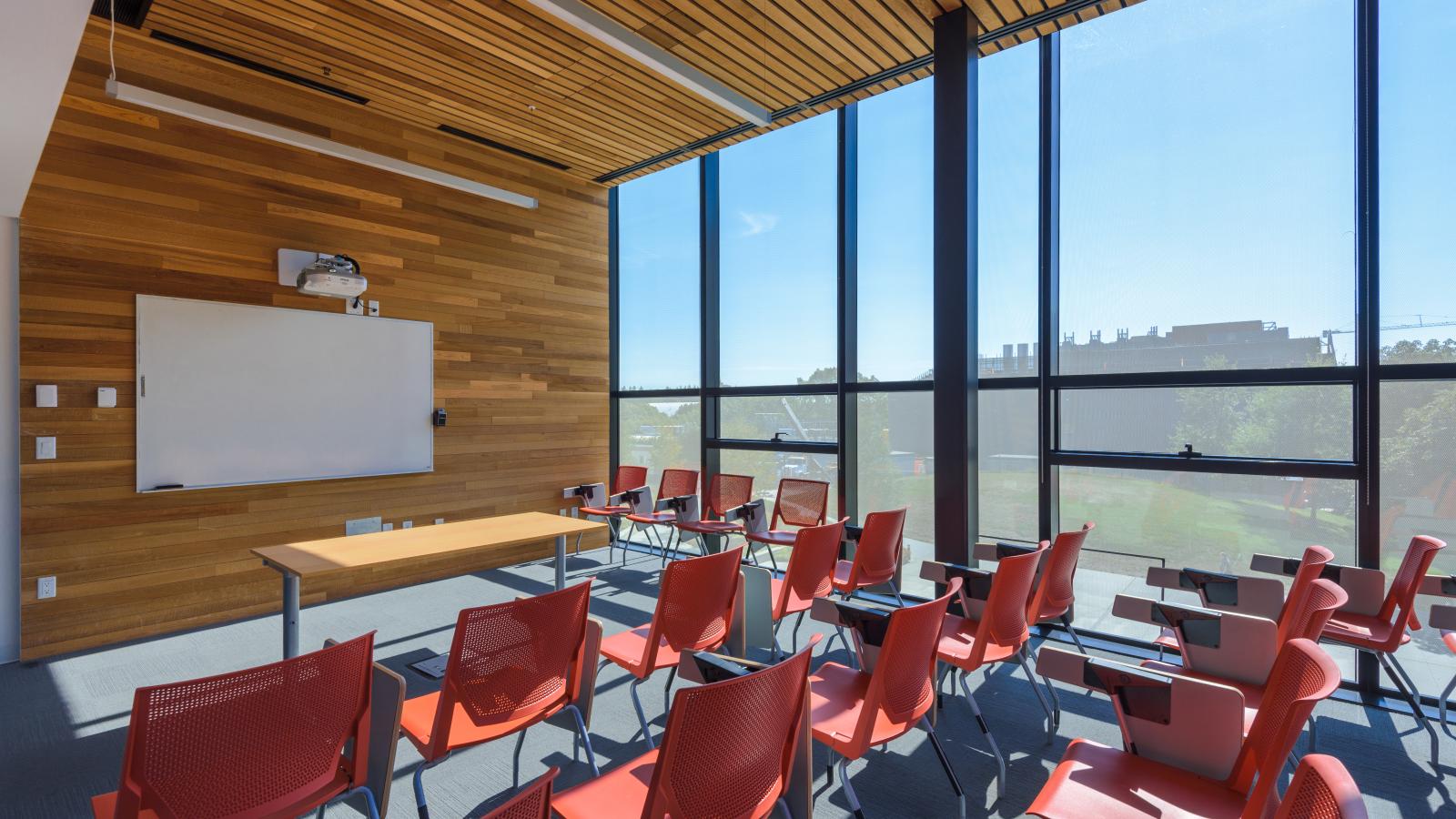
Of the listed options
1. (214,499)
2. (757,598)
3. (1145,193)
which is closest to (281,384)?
(214,499)

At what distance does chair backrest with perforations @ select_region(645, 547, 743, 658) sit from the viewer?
2.76m

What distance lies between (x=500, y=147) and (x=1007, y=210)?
4.51m

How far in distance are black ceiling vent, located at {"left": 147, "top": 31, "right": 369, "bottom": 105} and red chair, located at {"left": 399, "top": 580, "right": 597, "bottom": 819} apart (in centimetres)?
467

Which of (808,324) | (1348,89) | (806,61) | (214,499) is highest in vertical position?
(806,61)

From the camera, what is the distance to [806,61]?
4730 mm

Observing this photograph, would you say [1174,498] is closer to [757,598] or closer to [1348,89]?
[1348,89]

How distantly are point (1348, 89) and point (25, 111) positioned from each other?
6085 mm

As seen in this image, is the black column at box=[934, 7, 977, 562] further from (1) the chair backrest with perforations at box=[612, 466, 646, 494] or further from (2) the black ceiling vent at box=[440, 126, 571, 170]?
(2) the black ceiling vent at box=[440, 126, 571, 170]

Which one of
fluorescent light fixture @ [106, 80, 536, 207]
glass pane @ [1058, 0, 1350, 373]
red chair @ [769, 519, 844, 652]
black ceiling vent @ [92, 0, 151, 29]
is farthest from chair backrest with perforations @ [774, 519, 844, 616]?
black ceiling vent @ [92, 0, 151, 29]

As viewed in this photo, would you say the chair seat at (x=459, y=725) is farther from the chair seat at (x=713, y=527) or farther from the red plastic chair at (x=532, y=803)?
Answer: the chair seat at (x=713, y=527)

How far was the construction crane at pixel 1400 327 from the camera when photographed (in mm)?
3245

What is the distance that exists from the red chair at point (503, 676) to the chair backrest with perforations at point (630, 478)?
4.35 meters

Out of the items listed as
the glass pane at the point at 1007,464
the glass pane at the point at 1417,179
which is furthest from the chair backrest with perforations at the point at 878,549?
the glass pane at the point at 1417,179

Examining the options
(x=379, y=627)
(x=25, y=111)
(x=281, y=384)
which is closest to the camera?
(x=25, y=111)
